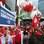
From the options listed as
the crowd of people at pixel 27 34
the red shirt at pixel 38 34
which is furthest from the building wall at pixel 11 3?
the red shirt at pixel 38 34

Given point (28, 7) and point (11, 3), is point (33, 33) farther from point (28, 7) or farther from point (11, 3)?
point (11, 3)

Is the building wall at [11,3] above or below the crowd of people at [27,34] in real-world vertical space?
above

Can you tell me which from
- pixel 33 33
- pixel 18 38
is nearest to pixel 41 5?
pixel 33 33

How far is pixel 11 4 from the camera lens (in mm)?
1521

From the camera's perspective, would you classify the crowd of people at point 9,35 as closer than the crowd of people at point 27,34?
Yes

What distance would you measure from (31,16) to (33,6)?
11 centimetres

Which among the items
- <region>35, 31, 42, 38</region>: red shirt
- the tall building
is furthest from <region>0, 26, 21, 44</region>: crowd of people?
the tall building

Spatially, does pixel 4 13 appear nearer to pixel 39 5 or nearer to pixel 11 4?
pixel 11 4

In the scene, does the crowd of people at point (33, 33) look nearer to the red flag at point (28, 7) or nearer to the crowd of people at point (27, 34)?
the crowd of people at point (27, 34)

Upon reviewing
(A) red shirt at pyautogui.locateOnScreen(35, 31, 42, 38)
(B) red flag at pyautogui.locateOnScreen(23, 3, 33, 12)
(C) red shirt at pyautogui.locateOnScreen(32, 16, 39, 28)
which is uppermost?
(B) red flag at pyautogui.locateOnScreen(23, 3, 33, 12)

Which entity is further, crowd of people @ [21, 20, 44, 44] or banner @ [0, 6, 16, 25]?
crowd of people @ [21, 20, 44, 44]

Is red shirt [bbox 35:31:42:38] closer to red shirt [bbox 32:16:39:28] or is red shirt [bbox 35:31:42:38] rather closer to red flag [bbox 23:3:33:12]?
red shirt [bbox 32:16:39:28]

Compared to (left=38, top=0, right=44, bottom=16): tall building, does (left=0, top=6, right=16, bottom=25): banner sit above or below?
below

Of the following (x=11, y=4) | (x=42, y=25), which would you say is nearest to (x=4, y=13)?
(x=11, y=4)
